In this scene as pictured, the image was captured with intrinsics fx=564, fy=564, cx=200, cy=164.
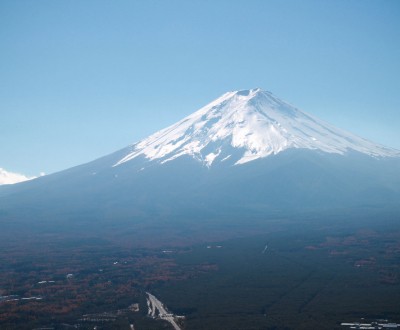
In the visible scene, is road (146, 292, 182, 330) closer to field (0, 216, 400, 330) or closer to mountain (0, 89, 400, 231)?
field (0, 216, 400, 330)

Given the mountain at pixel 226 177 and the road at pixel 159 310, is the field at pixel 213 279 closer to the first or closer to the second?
the road at pixel 159 310

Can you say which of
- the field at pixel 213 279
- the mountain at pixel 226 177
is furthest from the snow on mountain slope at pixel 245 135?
the field at pixel 213 279

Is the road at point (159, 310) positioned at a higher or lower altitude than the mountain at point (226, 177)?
lower

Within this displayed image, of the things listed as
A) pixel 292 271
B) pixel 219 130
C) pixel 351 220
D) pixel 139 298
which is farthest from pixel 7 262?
pixel 219 130

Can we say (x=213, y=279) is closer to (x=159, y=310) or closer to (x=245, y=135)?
(x=159, y=310)

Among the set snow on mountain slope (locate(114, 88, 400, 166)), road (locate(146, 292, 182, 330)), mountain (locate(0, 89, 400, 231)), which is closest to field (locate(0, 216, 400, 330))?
road (locate(146, 292, 182, 330))

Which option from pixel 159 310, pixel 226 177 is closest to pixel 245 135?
pixel 226 177
